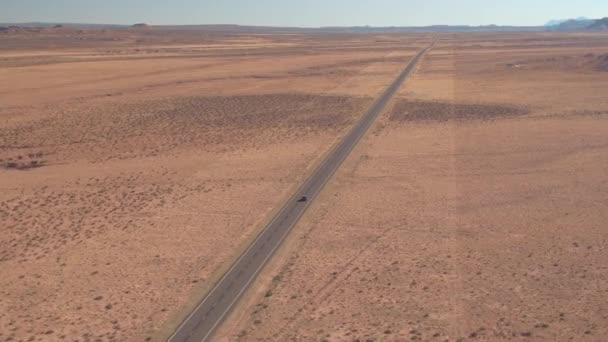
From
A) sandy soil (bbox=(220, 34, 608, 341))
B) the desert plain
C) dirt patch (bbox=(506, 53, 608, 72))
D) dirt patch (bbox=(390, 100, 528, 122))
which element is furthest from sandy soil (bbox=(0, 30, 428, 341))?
dirt patch (bbox=(506, 53, 608, 72))

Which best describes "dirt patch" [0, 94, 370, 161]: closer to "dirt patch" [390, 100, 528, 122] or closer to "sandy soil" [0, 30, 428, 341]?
"sandy soil" [0, 30, 428, 341]

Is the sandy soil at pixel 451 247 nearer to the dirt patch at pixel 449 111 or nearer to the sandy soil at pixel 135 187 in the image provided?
the sandy soil at pixel 135 187

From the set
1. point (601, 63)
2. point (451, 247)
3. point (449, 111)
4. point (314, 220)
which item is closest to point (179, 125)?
point (449, 111)

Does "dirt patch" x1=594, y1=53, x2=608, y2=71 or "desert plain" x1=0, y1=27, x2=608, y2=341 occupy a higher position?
"dirt patch" x1=594, y1=53, x2=608, y2=71

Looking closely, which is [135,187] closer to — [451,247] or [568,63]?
[451,247]

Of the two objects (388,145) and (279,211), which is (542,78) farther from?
(279,211)

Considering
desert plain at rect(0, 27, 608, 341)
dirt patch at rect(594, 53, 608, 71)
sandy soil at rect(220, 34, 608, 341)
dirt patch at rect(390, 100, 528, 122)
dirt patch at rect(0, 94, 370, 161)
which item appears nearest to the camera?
sandy soil at rect(220, 34, 608, 341)
